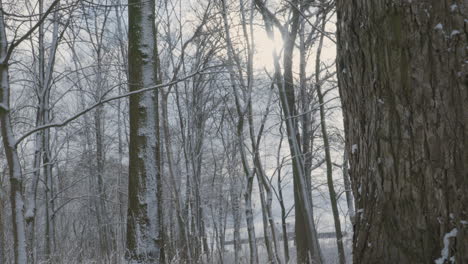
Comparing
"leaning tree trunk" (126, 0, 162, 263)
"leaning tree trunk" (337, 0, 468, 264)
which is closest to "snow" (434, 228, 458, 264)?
"leaning tree trunk" (337, 0, 468, 264)

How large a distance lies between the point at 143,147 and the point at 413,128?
11.1 ft

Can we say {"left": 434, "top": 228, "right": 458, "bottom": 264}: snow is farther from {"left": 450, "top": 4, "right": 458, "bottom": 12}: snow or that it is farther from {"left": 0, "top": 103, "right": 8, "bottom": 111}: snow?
{"left": 0, "top": 103, "right": 8, "bottom": 111}: snow

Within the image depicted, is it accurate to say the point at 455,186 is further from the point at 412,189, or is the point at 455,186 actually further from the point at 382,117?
the point at 382,117

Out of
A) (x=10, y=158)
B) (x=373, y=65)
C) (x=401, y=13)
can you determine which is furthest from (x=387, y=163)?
(x=10, y=158)

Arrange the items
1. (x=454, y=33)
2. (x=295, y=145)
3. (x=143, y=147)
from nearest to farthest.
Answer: (x=454, y=33), (x=143, y=147), (x=295, y=145)

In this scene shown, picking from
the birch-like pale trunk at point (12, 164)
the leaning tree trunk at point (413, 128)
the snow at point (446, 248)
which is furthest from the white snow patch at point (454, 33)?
the birch-like pale trunk at point (12, 164)

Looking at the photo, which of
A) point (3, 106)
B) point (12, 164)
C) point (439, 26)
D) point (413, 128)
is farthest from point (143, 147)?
point (439, 26)

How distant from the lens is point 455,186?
1.29 m

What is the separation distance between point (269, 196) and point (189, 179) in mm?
4347

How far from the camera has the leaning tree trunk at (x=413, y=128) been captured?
1301 millimetres

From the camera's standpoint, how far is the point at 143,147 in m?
4.30

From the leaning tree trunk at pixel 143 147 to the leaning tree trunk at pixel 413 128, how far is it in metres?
3.02

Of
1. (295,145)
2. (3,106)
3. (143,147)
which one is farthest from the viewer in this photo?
(295,145)

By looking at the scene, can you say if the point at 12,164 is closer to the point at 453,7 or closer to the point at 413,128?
the point at 413,128
